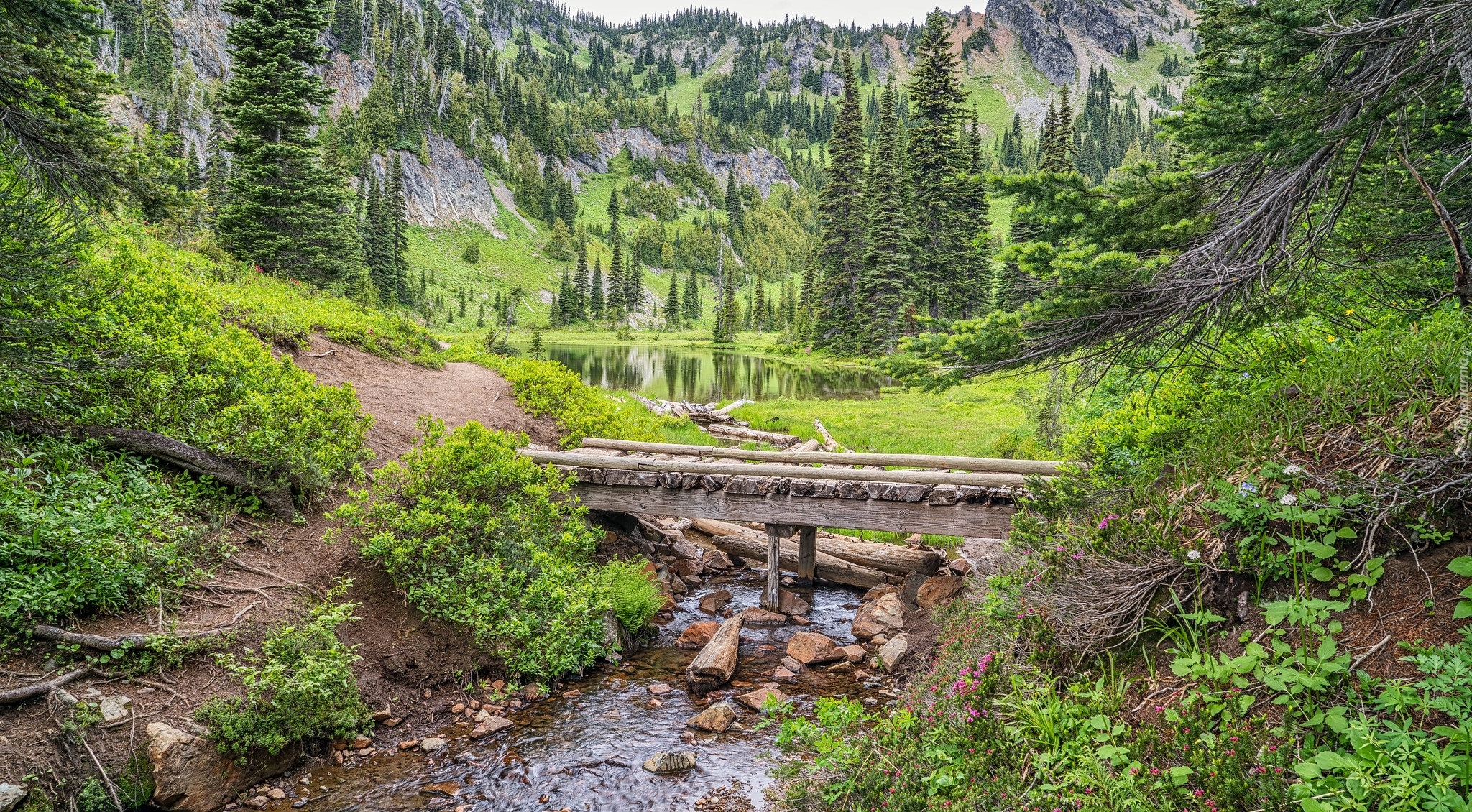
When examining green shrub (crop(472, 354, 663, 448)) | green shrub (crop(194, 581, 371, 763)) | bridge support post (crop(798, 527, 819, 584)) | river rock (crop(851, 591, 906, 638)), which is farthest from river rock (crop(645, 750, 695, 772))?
green shrub (crop(472, 354, 663, 448))

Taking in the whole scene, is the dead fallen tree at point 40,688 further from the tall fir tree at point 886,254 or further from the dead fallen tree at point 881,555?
the tall fir tree at point 886,254

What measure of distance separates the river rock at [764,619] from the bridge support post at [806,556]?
4.62 ft

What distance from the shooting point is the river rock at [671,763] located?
20.9 feet

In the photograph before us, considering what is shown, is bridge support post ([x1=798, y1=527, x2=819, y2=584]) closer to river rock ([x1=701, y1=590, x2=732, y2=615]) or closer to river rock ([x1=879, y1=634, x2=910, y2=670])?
river rock ([x1=701, y1=590, x2=732, y2=615])

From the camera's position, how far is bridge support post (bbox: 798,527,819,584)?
11.5 m

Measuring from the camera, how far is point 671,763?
639 centimetres

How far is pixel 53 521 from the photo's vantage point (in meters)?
5.94

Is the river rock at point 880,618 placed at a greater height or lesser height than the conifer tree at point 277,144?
lesser

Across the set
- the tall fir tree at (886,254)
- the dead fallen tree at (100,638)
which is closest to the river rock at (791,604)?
the dead fallen tree at (100,638)

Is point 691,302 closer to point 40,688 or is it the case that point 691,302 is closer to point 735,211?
point 735,211

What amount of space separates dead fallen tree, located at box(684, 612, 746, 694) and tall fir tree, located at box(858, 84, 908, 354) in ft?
116

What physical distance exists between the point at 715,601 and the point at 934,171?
39286 mm

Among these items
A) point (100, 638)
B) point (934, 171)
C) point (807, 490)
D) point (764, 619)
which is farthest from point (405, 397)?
point (934, 171)

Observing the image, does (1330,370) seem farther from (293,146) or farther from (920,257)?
(920,257)
